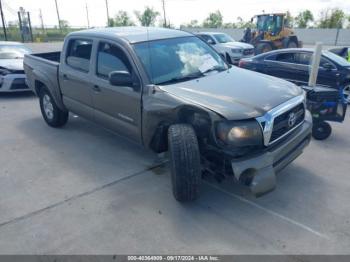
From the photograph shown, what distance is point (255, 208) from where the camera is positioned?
3.39 m

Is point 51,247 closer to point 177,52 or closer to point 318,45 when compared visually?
point 177,52

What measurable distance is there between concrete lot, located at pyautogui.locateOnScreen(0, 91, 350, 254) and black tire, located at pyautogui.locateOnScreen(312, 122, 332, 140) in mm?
369

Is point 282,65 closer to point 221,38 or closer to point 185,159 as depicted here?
point 185,159

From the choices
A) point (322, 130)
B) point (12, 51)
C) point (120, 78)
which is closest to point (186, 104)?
point (120, 78)

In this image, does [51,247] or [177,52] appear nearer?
[51,247]

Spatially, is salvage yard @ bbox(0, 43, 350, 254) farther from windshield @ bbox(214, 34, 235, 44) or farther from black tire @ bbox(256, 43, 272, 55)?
black tire @ bbox(256, 43, 272, 55)

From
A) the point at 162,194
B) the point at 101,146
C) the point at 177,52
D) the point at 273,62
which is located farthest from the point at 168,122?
the point at 273,62

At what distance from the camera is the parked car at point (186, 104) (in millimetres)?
3078

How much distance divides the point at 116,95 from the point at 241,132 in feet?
6.03

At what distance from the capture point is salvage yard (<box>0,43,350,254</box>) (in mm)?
2871

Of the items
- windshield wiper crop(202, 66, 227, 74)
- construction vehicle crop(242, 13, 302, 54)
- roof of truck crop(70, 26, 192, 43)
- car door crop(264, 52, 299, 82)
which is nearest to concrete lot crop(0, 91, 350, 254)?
windshield wiper crop(202, 66, 227, 74)

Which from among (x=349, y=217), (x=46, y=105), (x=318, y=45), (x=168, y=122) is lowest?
(x=349, y=217)

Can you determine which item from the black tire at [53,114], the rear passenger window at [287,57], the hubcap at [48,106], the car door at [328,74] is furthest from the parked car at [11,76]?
the car door at [328,74]

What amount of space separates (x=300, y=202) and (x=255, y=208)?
533 millimetres
